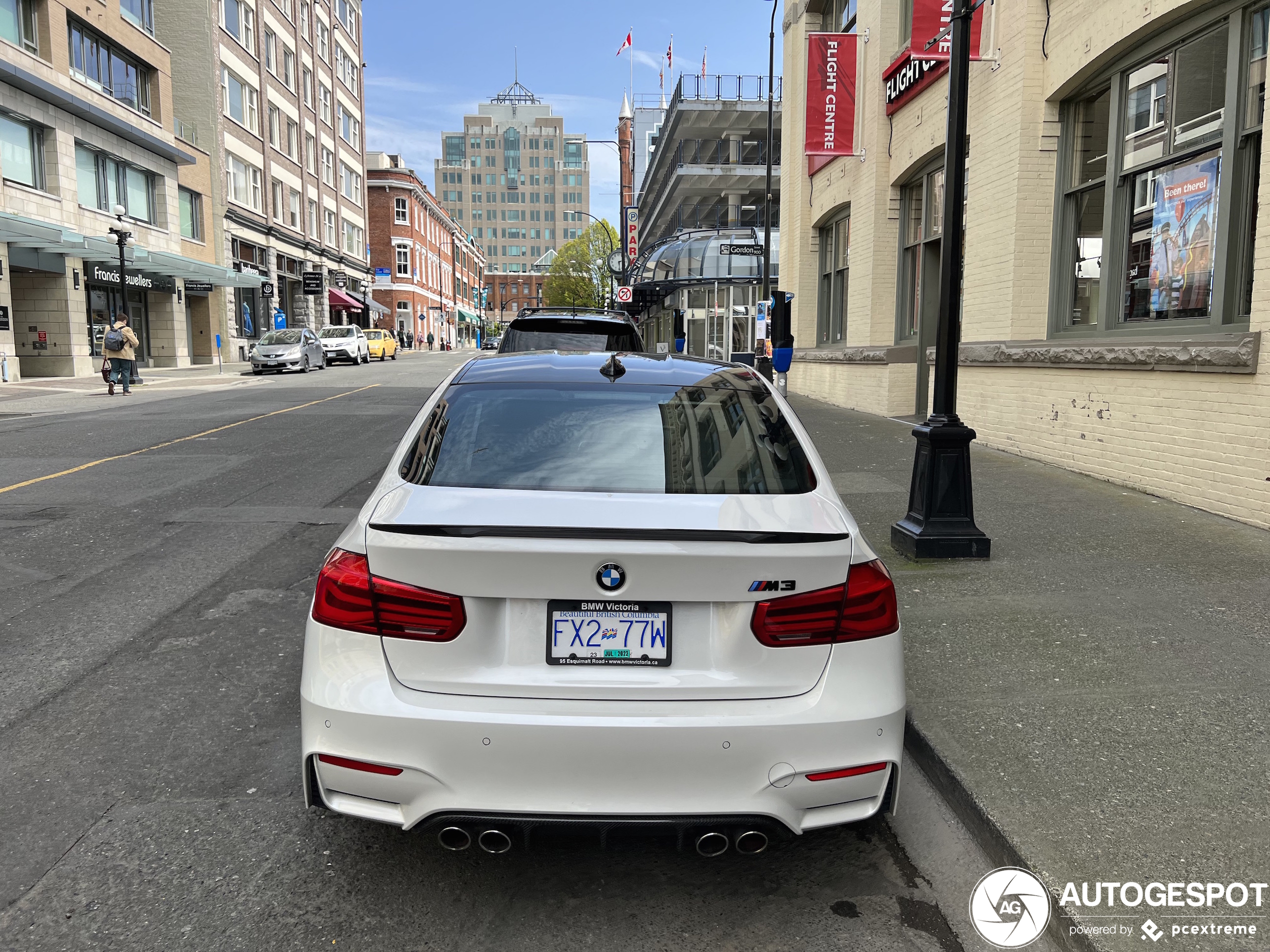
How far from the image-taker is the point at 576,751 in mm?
2588

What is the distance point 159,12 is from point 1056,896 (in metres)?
48.1

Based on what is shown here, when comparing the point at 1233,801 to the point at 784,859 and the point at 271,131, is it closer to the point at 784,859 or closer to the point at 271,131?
the point at 784,859

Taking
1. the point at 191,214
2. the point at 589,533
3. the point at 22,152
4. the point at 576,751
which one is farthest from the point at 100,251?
the point at 576,751

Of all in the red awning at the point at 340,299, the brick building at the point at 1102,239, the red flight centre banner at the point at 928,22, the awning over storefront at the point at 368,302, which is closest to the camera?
the brick building at the point at 1102,239

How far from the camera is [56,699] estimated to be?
14.5 feet

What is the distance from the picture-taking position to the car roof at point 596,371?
12.3ft

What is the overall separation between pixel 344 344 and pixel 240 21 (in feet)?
57.3

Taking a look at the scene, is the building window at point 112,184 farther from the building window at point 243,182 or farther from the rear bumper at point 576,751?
the rear bumper at point 576,751

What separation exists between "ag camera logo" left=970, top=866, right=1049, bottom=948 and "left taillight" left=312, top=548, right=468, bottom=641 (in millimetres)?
1766

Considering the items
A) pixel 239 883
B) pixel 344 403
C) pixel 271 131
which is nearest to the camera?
pixel 239 883

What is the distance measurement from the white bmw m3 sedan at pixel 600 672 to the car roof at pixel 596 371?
98cm

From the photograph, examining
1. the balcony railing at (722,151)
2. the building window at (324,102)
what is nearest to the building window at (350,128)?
the building window at (324,102)

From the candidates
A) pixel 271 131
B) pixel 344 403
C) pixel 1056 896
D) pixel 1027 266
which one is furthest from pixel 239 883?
pixel 271 131

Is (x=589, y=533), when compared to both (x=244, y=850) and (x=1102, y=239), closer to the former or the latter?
(x=244, y=850)
